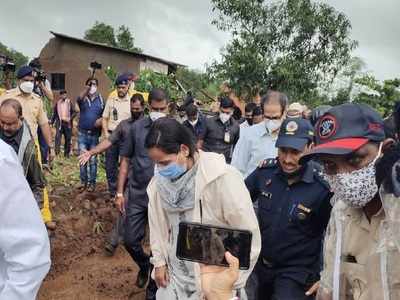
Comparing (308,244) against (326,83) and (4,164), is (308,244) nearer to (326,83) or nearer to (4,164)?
(4,164)

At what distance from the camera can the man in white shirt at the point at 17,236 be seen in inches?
65.3

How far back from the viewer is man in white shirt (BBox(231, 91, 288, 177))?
14.3 feet

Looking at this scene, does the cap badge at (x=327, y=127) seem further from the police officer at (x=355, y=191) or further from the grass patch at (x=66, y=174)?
the grass patch at (x=66, y=174)

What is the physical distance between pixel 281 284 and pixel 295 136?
0.88 m

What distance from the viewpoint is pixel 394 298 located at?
1584mm

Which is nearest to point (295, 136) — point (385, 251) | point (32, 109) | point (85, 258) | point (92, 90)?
point (385, 251)

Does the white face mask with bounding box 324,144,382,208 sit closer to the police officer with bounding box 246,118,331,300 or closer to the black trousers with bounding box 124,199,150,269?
the police officer with bounding box 246,118,331,300

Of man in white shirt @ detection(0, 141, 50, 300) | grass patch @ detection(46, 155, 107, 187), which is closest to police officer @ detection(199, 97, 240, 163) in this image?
grass patch @ detection(46, 155, 107, 187)

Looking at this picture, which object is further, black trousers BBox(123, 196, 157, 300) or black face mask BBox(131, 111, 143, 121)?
black face mask BBox(131, 111, 143, 121)

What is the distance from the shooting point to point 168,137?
273 centimetres

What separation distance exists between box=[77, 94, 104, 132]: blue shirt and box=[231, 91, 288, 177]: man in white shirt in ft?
14.4

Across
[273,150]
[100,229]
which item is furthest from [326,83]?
[273,150]

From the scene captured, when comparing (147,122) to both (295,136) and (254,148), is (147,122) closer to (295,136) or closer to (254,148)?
(254,148)

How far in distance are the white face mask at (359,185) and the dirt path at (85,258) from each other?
364 centimetres
